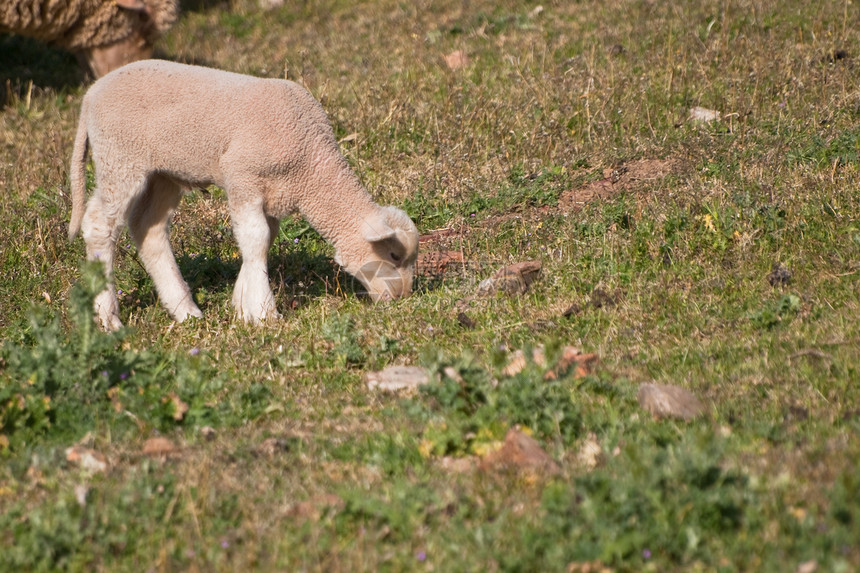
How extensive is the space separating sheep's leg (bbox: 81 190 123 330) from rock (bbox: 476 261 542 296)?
236 cm

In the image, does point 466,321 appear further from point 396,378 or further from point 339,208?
point 339,208

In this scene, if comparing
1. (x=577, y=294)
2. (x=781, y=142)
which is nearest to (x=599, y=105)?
(x=781, y=142)

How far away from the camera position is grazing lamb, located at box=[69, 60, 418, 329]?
5977 mm

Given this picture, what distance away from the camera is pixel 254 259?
244 inches

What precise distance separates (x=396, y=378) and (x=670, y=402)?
1395 millimetres

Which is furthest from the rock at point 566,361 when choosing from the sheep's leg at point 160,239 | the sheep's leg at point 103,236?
the sheep's leg at point 103,236

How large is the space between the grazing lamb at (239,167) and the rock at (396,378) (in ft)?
4.10

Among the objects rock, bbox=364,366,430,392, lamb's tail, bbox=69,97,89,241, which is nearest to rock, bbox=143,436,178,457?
rock, bbox=364,366,430,392

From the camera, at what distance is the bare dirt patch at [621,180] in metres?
7.51

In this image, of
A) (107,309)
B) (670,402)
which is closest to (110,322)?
(107,309)

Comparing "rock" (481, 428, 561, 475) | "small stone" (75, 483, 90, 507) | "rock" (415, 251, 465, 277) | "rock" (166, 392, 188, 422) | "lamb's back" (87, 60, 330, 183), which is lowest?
"rock" (415, 251, 465, 277)

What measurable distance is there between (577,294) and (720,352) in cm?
123

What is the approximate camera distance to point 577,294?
6016 millimetres

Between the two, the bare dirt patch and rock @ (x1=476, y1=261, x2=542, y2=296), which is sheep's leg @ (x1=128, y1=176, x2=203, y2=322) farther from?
the bare dirt patch
